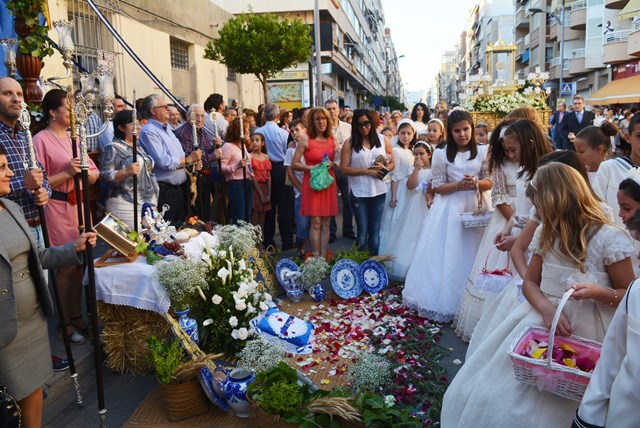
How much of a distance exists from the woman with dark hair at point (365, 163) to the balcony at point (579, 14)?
138ft

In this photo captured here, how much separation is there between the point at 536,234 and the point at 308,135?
4437 mm

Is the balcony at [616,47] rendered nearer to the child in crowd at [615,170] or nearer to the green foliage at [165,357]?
the child in crowd at [615,170]

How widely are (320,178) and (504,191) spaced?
105 inches

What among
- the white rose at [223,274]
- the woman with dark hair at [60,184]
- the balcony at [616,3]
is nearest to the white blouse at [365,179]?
the white rose at [223,274]

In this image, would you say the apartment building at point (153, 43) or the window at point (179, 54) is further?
the window at point (179, 54)

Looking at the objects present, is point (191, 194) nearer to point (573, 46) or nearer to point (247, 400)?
point (247, 400)

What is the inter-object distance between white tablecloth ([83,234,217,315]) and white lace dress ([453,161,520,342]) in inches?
104

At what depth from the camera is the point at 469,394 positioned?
3.12 m

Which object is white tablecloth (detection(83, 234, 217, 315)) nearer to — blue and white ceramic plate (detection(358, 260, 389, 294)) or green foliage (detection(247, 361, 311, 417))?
green foliage (detection(247, 361, 311, 417))

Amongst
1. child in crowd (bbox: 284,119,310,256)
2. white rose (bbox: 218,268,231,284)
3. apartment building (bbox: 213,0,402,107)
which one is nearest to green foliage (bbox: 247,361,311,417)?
white rose (bbox: 218,268,231,284)

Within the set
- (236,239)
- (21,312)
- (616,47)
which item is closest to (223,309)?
(236,239)

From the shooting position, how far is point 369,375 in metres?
3.95

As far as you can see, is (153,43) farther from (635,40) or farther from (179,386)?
(635,40)

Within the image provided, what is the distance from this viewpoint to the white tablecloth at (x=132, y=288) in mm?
4295
